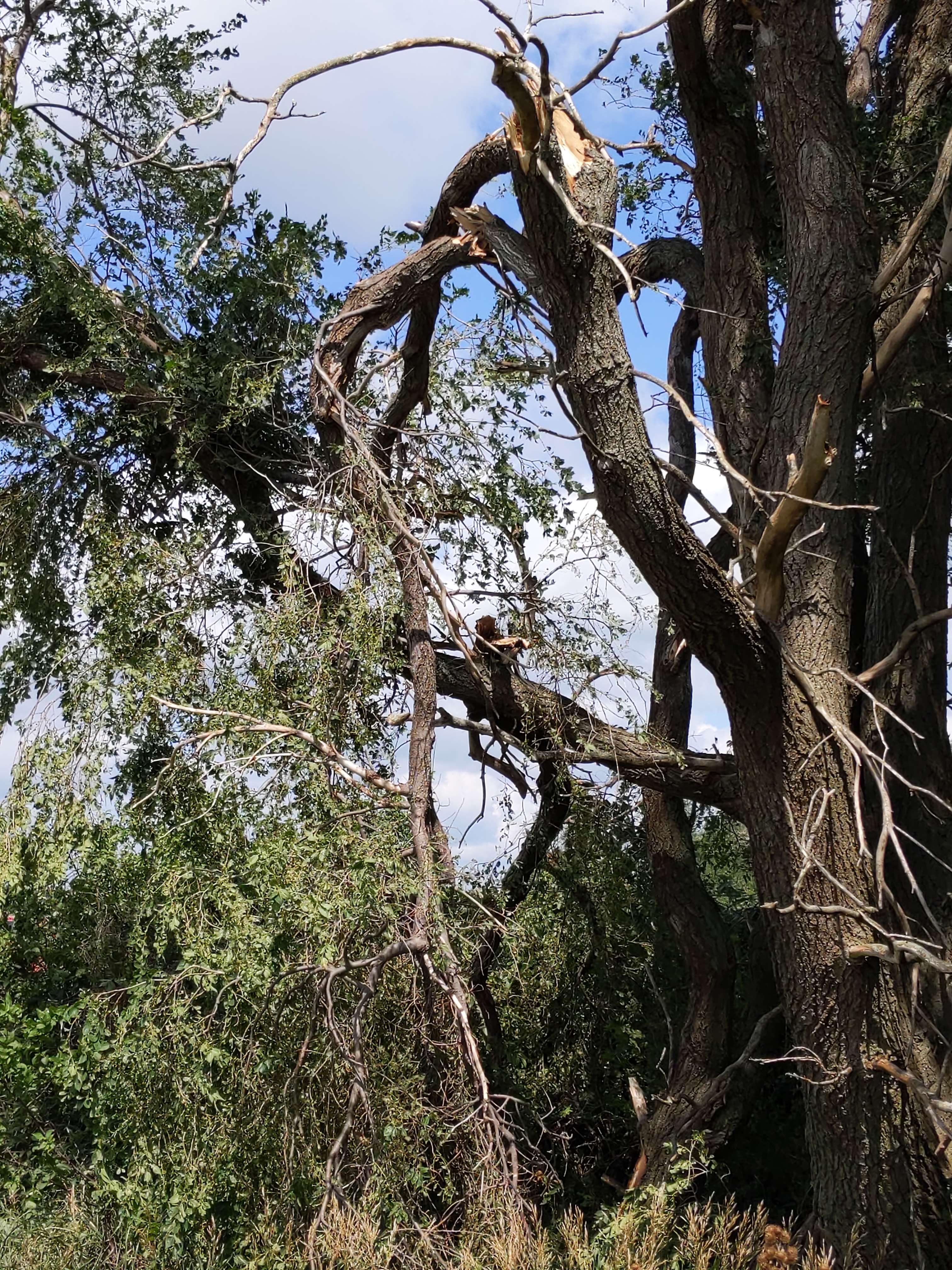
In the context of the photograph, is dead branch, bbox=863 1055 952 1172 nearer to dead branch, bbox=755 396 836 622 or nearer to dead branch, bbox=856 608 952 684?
dead branch, bbox=856 608 952 684

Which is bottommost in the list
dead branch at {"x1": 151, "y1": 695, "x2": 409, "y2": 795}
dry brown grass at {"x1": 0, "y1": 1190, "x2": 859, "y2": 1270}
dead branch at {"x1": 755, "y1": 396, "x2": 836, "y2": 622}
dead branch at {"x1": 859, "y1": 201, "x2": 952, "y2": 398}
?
dry brown grass at {"x1": 0, "y1": 1190, "x2": 859, "y2": 1270}

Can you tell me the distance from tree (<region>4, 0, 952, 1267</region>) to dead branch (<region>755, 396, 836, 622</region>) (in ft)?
0.05

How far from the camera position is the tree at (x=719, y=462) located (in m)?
4.63

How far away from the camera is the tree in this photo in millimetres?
4629

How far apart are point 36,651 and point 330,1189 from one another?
3.62 meters

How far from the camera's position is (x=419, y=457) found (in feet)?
21.1

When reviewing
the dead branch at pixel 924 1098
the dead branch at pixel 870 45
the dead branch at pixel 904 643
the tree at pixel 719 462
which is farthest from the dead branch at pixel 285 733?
the dead branch at pixel 870 45

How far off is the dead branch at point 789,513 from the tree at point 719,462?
0.02 metres

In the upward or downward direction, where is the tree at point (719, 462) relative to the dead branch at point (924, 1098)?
upward

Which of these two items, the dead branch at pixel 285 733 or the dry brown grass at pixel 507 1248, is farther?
the dead branch at pixel 285 733

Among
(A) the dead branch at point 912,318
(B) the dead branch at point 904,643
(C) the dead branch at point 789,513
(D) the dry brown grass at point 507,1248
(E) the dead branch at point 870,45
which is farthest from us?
(E) the dead branch at point 870,45

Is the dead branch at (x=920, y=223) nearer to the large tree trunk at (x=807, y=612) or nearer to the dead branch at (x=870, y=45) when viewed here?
the large tree trunk at (x=807, y=612)

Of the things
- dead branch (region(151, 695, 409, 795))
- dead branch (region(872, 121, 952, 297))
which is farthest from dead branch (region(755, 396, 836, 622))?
dead branch (region(151, 695, 409, 795))

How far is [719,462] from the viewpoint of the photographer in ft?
15.3
